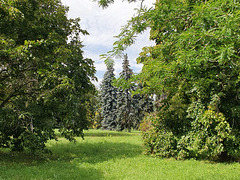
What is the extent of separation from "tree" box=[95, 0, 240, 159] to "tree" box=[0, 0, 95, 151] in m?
4.01

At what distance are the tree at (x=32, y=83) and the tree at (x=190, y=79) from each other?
4011 millimetres

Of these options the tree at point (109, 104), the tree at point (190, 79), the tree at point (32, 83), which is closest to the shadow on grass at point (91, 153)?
the tree at point (32, 83)

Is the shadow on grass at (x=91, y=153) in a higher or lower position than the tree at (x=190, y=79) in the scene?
lower

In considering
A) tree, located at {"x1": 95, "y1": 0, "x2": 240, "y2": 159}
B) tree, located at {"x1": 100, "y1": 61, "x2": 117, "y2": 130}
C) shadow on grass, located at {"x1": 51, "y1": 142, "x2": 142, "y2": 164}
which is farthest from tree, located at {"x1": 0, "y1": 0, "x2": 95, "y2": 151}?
tree, located at {"x1": 100, "y1": 61, "x2": 117, "y2": 130}

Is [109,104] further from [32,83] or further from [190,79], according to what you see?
[190,79]

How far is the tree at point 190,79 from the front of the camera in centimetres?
273

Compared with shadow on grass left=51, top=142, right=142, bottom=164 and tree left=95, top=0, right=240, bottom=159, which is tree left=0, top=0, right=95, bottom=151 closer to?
shadow on grass left=51, top=142, right=142, bottom=164

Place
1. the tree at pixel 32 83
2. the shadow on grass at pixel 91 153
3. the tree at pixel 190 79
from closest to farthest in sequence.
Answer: the tree at pixel 190 79 < the tree at pixel 32 83 < the shadow on grass at pixel 91 153

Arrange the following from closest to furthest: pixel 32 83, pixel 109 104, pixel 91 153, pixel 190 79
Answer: pixel 190 79, pixel 32 83, pixel 91 153, pixel 109 104

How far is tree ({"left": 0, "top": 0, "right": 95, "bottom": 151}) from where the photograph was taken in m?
8.59

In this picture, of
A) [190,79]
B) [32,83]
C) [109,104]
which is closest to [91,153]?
[32,83]

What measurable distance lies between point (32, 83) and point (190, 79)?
8314 mm

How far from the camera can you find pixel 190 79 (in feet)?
16.2

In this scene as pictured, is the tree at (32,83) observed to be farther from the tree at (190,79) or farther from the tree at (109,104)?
the tree at (109,104)
